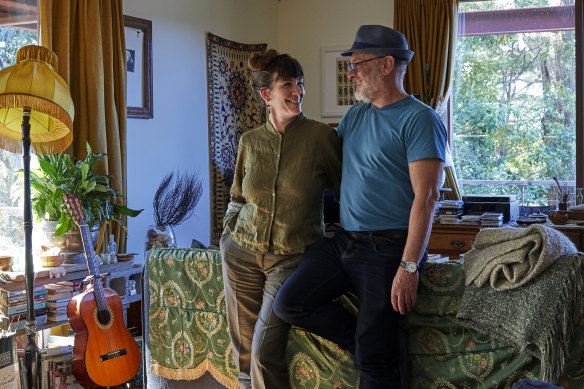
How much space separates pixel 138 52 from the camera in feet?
15.4

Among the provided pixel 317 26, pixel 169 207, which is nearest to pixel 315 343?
pixel 169 207

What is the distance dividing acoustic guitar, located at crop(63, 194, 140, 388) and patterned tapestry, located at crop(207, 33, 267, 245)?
2078 millimetres

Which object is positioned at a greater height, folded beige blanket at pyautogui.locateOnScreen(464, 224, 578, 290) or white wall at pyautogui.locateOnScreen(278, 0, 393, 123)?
white wall at pyautogui.locateOnScreen(278, 0, 393, 123)

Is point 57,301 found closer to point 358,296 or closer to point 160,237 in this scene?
point 160,237

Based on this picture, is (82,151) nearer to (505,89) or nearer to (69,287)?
(69,287)

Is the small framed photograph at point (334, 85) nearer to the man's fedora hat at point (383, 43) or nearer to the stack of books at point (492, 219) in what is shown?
the stack of books at point (492, 219)

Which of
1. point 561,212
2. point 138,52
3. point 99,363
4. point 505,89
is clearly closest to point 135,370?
point 99,363

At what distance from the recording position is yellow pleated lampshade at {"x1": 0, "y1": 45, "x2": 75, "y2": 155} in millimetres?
2850

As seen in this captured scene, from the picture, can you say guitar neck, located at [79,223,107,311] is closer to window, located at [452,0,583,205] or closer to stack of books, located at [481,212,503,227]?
stack of books, located at [481,212,503,227]

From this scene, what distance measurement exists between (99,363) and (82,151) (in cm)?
135

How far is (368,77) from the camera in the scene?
93.8 inches

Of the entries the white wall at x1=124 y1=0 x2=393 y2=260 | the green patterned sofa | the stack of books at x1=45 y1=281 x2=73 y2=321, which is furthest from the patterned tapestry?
the green patterned sofa

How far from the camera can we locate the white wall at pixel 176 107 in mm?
4664

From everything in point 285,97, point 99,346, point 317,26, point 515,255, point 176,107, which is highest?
point 317,26
